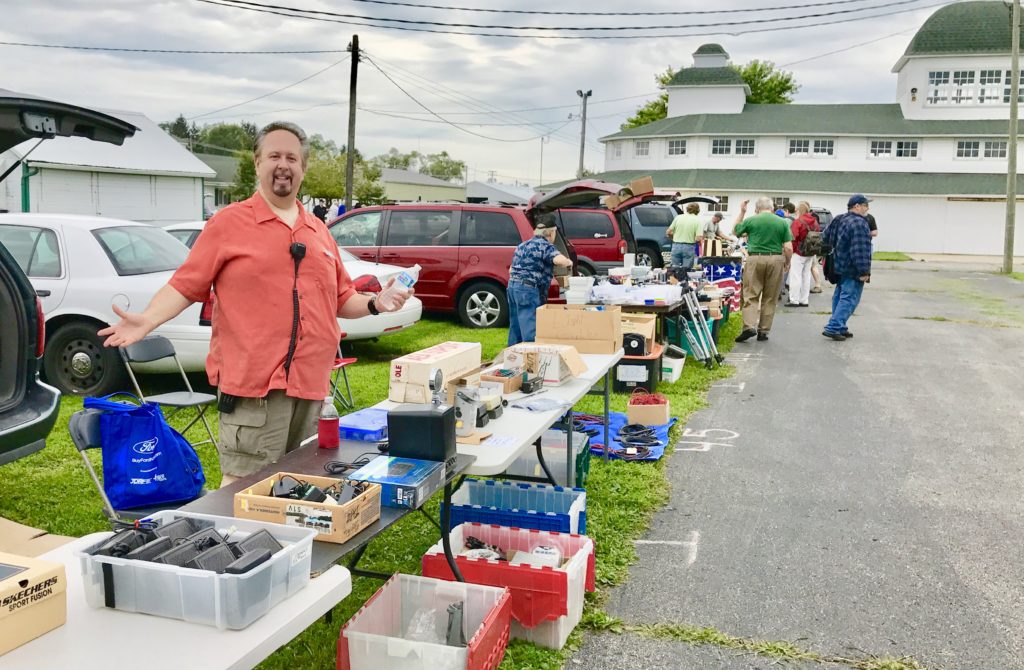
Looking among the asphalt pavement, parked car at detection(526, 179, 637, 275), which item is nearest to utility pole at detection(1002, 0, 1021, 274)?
parked car at detection(526, 179, 637, 275)

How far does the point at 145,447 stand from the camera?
4.29 m

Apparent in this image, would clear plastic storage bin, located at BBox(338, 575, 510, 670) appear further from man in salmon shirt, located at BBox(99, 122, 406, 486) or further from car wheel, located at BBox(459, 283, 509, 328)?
car wheel, located at BBox(459, 283, 509, 328)

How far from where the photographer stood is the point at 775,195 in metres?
40.9

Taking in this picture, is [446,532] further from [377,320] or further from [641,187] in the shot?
[641,187]

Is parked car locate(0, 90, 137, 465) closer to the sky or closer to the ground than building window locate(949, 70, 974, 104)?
closer to the ground

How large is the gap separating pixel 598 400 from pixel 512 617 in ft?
15.4

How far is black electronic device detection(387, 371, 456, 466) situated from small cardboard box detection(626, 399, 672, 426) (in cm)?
422

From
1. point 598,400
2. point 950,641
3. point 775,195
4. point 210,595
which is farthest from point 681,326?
point 775,195

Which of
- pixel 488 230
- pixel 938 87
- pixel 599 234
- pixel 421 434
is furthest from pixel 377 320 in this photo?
pixel 938 87

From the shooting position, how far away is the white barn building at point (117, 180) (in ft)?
92.0

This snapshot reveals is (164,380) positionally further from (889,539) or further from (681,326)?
(889,539)

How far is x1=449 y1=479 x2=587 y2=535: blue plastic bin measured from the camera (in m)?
4.18

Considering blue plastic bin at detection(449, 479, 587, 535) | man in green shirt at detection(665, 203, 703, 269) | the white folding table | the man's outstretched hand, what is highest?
man in green shirt at detection(665, 203, 703, 269)

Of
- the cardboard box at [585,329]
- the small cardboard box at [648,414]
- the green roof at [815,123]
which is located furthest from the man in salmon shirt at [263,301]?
the green roof at [815,123]
